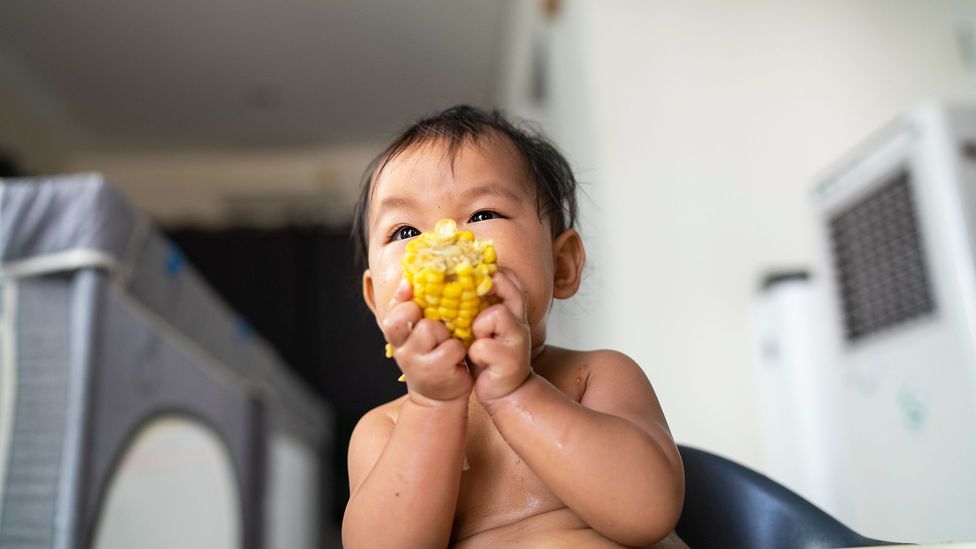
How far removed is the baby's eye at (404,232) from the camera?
64 centimetres

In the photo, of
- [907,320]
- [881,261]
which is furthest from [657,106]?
[907,320]

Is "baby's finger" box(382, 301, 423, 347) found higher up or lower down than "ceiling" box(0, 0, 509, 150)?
lower down

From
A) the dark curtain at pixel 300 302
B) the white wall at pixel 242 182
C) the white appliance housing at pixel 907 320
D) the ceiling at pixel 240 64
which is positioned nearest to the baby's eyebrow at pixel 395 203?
the white appliance housing at pixel 907 320

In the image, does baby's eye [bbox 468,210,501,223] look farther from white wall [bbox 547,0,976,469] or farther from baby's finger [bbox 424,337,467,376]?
white wall [bbox 547,0,976,469]

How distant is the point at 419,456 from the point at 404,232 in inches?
7.8

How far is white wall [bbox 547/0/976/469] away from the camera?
187 cm

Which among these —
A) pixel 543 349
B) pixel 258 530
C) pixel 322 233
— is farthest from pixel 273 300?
pixel 543 349

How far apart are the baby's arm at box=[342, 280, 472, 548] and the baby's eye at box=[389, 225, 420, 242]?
120 mm

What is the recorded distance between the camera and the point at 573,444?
20.4 inches

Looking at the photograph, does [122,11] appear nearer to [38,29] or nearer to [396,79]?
[38,29]

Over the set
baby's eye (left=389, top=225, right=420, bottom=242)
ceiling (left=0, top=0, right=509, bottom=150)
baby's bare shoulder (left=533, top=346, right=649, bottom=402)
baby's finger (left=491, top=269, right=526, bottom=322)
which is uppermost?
ceiling (left=0, top=0, right=509, bottom=150)

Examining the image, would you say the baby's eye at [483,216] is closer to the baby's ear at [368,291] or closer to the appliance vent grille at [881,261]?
the baby's ear at [368,291]

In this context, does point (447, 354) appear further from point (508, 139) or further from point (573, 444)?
point (508, 139)

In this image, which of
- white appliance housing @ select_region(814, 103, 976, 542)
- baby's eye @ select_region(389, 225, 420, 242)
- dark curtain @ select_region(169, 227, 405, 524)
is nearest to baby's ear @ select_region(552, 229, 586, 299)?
baby's eye @ select_region(389, 225, 420, 242)
